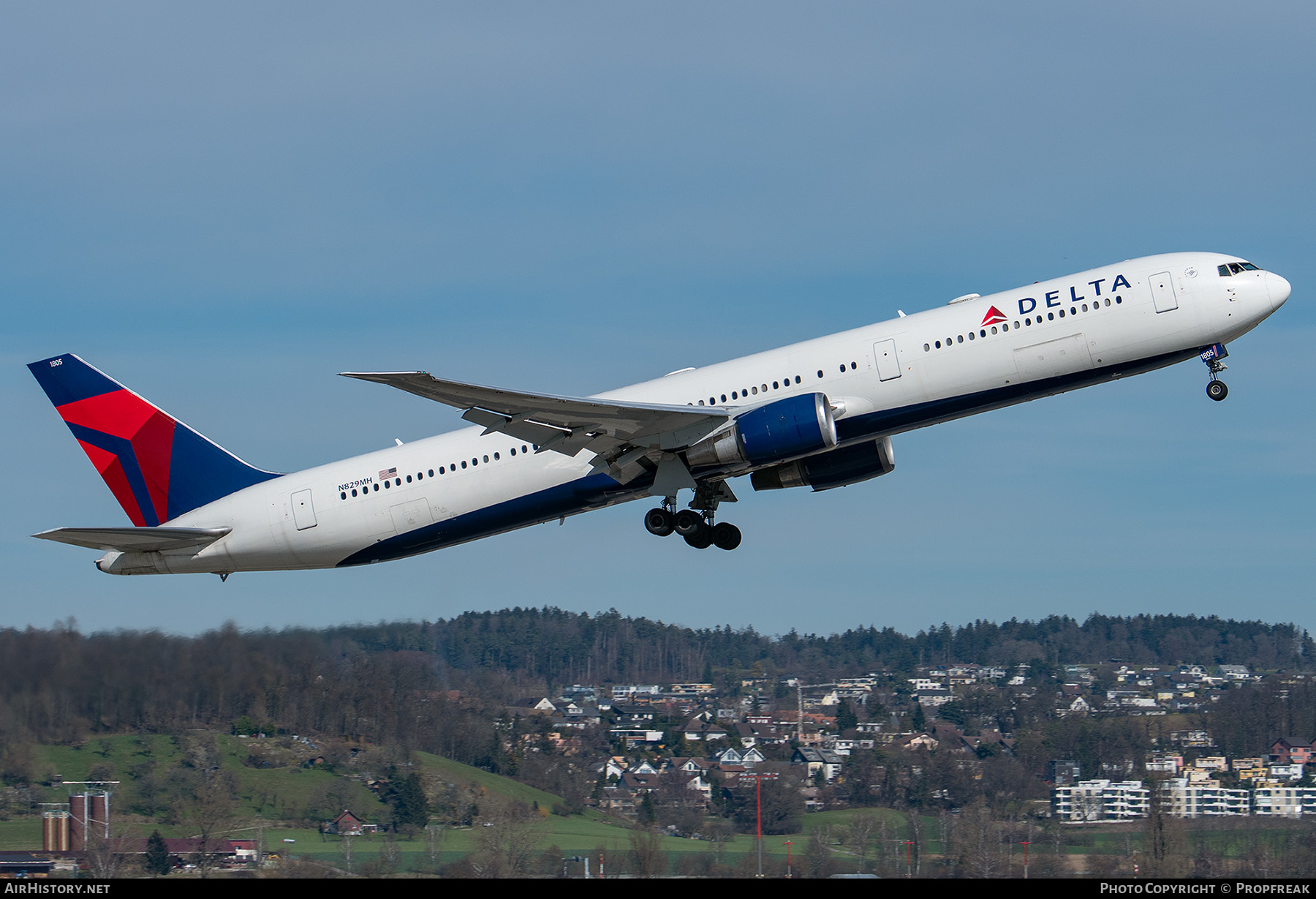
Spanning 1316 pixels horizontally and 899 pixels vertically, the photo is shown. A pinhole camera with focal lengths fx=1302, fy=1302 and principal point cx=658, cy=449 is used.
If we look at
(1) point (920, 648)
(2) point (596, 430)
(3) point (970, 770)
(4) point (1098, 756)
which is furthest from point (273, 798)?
(1) point (920, 648)

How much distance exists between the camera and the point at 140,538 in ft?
119

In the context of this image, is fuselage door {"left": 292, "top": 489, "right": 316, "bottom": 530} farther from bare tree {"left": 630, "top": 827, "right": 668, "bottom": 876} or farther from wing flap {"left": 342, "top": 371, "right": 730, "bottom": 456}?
bare tree {"left": 630, "top": 827, "right": 668, "bottom": 876}

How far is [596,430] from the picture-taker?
32875 millimetres

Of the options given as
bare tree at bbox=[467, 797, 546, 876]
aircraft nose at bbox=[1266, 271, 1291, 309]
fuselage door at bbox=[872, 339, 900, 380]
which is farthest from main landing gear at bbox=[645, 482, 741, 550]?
aircraft nose at bbox=[1266, 271, 1291, 309]

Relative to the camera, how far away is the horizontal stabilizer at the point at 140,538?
35188 millimetres

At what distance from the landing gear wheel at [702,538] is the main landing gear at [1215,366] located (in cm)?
1389

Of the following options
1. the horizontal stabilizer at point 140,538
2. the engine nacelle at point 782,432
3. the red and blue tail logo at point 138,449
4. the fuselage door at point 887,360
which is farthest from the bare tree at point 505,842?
the fuselage door at point 887,360

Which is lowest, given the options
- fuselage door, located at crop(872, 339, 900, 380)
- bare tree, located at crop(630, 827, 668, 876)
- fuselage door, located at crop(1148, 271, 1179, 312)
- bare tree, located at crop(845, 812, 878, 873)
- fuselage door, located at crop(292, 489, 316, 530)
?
bare tree, located at crop(845, 812, 878, 873)

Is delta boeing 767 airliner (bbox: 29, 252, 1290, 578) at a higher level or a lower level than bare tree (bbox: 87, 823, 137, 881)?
higher

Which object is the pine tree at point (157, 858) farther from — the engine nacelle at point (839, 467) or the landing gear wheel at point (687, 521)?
the engine nacelle at point (839, 467)

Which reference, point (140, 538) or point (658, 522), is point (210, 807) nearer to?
A: point (140, 538)

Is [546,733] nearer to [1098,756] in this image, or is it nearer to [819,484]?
[1098,756]

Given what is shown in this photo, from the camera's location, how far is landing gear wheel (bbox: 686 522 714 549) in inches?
1478

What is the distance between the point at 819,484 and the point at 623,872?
13.5 metres
